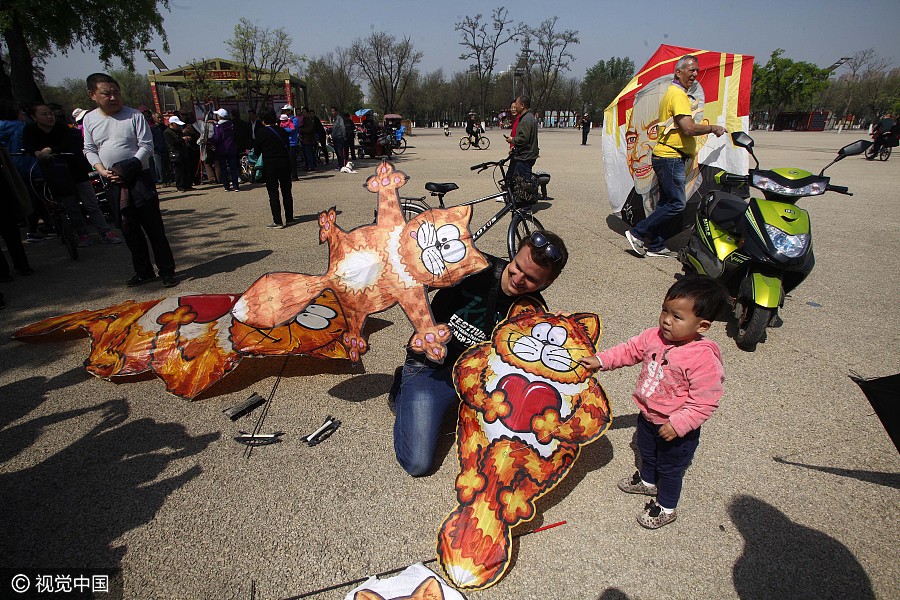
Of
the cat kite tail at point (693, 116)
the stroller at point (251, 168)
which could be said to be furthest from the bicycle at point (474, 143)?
the cat kite tail at point (693, 116)

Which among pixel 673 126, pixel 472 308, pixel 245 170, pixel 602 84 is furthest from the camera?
pixel 602 84

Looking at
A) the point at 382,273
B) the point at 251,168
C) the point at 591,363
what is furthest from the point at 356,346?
the point at 251,168

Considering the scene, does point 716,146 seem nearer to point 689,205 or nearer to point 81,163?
point 689,205

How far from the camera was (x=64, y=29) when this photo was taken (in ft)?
41.4

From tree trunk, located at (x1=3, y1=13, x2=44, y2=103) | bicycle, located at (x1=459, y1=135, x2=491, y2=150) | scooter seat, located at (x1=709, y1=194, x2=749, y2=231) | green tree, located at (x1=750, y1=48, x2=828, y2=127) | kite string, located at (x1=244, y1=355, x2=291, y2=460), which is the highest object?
green tree, located at (x1=750, y1=48, x2=828, y2=127)

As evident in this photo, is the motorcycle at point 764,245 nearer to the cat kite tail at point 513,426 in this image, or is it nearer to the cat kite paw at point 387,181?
the cat kite tail at point 513,426

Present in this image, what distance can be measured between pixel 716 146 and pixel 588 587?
19.9 ft

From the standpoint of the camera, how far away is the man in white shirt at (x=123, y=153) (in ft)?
13.2

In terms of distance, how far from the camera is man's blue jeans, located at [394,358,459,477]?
2271 mm

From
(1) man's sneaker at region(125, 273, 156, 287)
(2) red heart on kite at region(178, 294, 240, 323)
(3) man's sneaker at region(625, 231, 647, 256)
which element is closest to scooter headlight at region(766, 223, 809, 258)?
(3) man's sneaker at region(625, 231, 647, 256)

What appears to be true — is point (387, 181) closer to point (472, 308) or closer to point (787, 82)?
point (472, 308)

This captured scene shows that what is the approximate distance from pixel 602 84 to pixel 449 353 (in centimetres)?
7228

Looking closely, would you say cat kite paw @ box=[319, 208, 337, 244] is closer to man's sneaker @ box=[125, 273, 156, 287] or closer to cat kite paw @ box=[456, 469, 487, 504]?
cat kite paw @ box=[456, 469, 487, 504]

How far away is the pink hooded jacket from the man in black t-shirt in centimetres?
52
